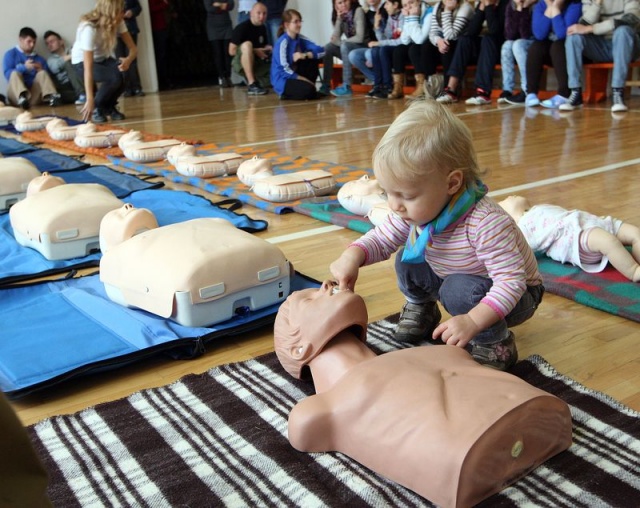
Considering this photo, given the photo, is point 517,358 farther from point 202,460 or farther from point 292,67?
point 292,67

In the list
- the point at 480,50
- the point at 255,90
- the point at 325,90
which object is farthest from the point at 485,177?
the point at 255,90

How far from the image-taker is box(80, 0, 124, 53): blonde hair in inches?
207

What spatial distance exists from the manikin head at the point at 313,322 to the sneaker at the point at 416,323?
8.3 inches

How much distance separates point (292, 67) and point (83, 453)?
6.13 metres

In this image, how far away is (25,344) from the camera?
1521 mm

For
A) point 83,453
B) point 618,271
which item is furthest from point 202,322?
point 618,271

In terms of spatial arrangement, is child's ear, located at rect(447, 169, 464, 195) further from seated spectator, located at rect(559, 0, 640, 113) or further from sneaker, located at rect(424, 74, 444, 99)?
seated spectator, located at rect(559, 0, 640, 113)

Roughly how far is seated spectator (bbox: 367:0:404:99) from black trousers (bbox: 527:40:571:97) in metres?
1.50

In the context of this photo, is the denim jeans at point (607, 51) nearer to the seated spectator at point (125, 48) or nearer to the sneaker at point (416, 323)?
the sneaker at point (416, 323)

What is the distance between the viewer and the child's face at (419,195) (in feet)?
4.00

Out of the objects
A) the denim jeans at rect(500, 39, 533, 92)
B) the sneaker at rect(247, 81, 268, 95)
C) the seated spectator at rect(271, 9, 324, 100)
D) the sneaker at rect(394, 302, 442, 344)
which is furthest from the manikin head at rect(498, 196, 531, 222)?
the sneaker at rect(247, 81, 268, 95)

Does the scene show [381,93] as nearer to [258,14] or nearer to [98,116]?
[258,14]

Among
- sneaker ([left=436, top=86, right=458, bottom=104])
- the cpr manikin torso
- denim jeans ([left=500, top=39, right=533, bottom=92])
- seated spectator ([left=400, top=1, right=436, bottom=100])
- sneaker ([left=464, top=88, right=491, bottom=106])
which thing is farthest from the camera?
seated spectator ([left=400, top=1, right=436, bottom=100])

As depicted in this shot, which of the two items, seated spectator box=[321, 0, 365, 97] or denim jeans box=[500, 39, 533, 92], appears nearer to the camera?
denim jeans box=[500, 39, 533, 92]
